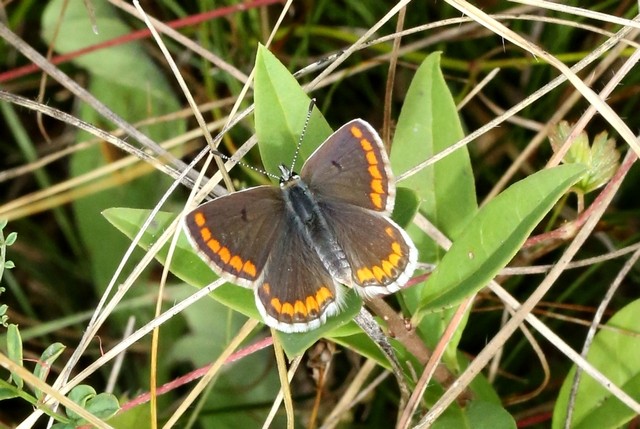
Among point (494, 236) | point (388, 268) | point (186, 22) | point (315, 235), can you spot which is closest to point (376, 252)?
point (388, 268)

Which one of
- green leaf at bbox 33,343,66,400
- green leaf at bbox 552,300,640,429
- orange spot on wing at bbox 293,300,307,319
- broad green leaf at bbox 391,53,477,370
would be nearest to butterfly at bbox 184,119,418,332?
orange spot on wing at bbox 293,300,307,319

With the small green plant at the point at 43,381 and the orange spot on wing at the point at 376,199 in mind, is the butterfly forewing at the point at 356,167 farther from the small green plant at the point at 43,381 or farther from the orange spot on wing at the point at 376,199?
the small green plant at the point at 43,381

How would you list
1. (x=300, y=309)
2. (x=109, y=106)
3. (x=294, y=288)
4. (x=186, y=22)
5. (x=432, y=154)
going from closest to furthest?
(x=300, y=309), (x=294, y=288), (x=432, y=154), (x=186, y=22), (x=109, y=106)

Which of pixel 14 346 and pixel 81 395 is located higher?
pixel 14 346

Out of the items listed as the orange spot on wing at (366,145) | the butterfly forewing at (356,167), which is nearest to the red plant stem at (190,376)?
the butterfly forewing at (356,167)

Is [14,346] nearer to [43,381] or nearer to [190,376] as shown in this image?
[43,381]

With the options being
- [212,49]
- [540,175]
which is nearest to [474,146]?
[212,49]

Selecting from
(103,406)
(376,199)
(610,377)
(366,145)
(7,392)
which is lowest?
(610,377)

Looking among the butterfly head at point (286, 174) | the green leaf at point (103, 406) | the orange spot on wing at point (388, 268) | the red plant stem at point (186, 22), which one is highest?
the red plant stem at point (186, 22)
